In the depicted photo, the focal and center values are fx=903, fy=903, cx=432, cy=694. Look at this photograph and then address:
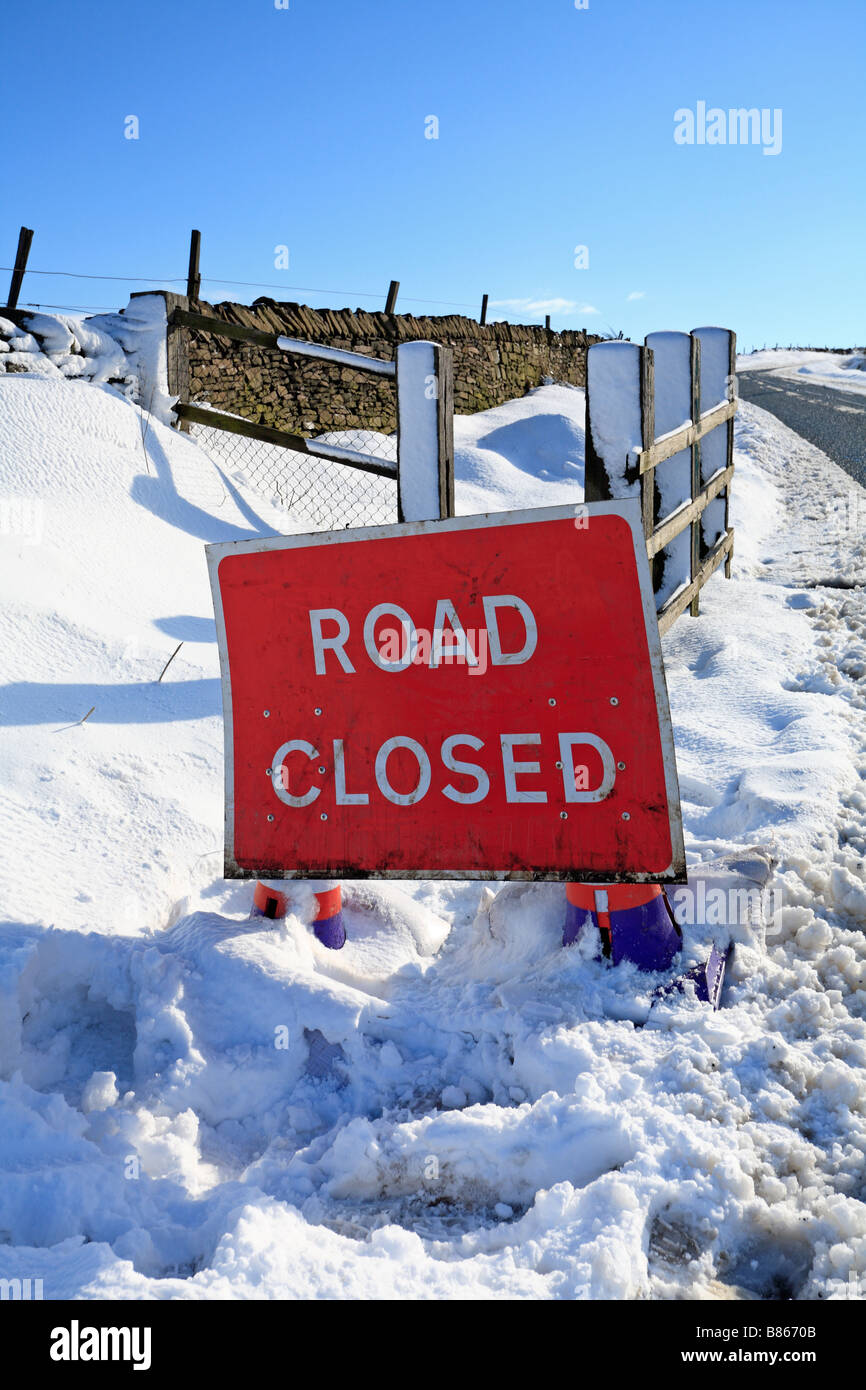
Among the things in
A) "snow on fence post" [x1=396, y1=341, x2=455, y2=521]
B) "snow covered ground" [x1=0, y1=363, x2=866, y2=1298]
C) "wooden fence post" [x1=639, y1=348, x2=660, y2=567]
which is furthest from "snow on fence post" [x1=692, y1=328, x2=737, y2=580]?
"snow on fence post" [x1=396, y1=341, x2=455, y2=521]

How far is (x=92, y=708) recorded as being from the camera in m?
3.38

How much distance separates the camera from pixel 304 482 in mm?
7828

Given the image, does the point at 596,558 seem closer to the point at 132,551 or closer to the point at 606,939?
the point at 606,939

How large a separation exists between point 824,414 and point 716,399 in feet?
51.4

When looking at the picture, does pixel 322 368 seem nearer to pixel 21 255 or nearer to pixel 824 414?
pixel 21 255

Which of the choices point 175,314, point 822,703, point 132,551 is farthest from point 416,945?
point 175,314

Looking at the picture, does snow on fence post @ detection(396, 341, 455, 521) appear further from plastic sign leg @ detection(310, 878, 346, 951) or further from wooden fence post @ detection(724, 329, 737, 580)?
wooden fence post @ detection(724, 329, 737, 580)

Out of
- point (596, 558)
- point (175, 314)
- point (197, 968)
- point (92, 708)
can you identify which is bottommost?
point (197, 968)

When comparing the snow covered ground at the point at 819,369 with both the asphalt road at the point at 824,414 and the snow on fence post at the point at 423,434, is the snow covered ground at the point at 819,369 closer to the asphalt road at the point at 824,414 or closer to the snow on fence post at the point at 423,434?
the asphalt road at the point at 824,414


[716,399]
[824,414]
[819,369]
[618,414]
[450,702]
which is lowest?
[450,702]

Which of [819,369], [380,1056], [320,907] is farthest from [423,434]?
[819,369]
